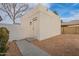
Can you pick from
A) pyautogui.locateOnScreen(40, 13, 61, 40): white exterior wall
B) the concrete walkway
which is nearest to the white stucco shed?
pyautogui.locateOnScreen(40, 13, 61, 40): white exterior wall

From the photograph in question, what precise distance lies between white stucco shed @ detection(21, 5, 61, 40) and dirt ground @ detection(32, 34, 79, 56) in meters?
0.07

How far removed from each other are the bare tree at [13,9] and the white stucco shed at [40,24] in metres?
0.08

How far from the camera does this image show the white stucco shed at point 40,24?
14.0 ft

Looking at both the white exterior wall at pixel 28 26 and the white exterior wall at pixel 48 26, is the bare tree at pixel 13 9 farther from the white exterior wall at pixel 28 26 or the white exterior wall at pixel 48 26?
the white exterior wall at pixel 48 26

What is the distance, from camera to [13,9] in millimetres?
4273

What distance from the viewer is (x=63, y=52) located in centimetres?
425

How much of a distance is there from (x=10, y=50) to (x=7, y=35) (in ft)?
0.59

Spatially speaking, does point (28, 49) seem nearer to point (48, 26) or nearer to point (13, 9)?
point (48, 26)

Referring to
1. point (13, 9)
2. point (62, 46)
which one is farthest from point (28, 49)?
point (13, 9)

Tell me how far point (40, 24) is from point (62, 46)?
0.37 metres

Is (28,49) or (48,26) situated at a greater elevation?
(48,26)

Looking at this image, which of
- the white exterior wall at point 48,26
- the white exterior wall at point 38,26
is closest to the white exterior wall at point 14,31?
the white exterior wall at point 38,26

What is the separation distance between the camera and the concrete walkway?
426 centimetres

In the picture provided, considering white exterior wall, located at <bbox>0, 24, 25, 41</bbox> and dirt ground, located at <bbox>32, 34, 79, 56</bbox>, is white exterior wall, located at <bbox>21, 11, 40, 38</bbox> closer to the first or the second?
white exterior wall, located at <bbox>0, 24, 25, 41</bbox>
